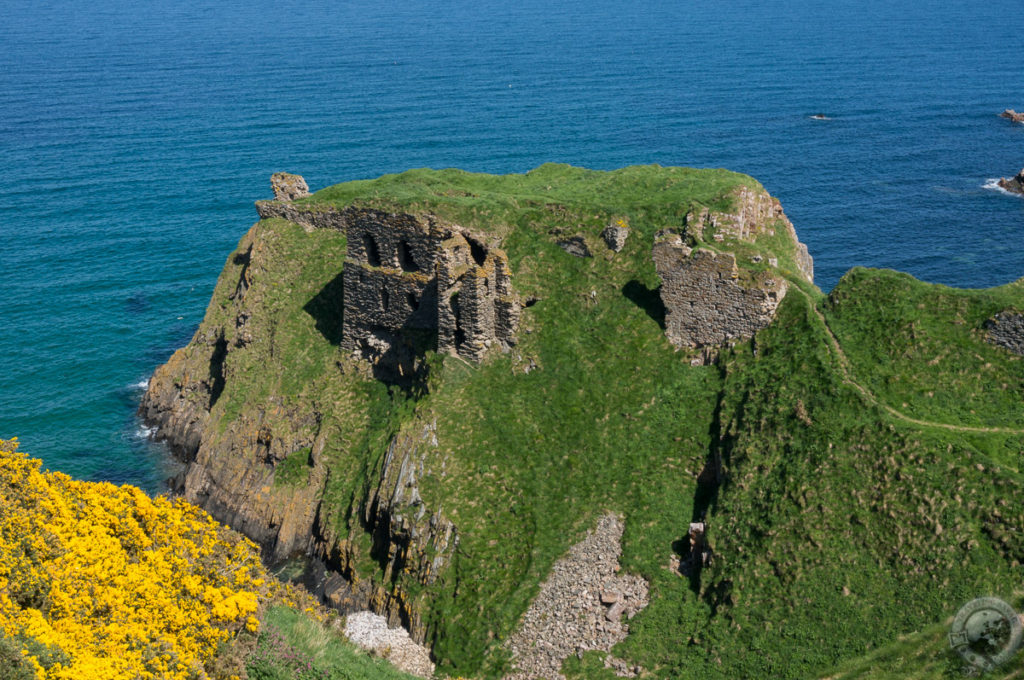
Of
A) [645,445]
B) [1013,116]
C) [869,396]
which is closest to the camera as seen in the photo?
[869,396]

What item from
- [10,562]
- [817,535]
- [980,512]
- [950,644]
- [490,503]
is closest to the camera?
[10,562]

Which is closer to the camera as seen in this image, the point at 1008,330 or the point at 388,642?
the point at 1008,330

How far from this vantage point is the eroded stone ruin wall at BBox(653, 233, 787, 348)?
150 ft

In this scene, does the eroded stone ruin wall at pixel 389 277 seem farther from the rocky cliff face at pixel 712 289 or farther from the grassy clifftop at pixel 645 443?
the rocky cliff face at pixel 712 289

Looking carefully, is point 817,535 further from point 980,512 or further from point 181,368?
point 181,368

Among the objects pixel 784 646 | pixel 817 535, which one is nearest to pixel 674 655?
pixel 784 646

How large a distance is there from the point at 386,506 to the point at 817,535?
2195 cm

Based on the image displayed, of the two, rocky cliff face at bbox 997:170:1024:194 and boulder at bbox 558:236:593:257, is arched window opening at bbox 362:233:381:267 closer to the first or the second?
boulder at bbox 558:236:593:257

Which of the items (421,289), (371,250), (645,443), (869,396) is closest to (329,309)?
(371,250)

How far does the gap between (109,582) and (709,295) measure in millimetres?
31515

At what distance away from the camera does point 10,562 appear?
28109 millimetres

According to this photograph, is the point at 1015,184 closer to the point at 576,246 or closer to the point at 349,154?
Result: the point at 576,246

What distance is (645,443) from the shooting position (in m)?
45.5

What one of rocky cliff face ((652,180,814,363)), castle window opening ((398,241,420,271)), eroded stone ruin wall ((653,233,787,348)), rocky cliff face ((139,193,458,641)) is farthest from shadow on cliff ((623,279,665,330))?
rocky cliff face ((139,193,458,641))
